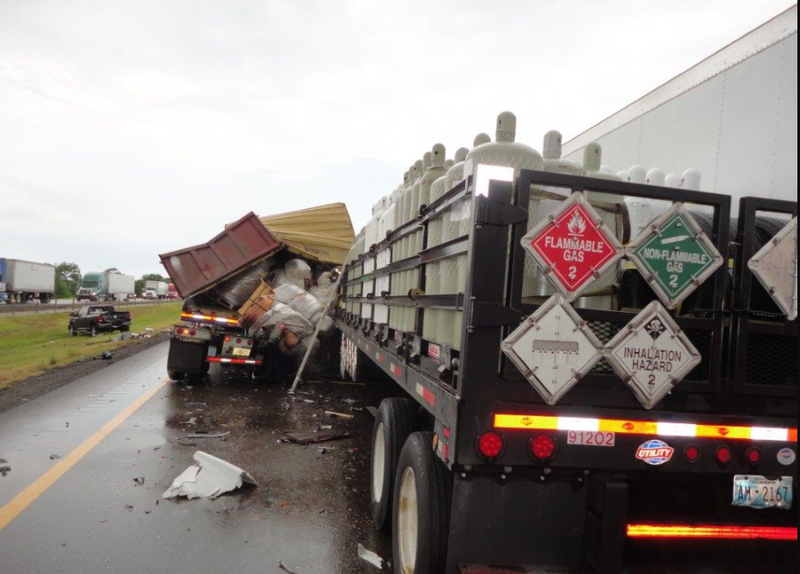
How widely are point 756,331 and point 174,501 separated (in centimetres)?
467

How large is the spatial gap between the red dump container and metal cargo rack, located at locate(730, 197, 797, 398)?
969cm

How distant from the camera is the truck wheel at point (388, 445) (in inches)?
164

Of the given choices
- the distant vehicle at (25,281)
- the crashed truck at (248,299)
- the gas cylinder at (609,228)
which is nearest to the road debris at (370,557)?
the gas cylinder at (609,228)

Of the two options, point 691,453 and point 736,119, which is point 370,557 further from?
point 736,119

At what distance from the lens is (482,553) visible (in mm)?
2709

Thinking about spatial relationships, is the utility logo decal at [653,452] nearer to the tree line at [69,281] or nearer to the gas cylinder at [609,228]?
the gas cylinder at [609,228]

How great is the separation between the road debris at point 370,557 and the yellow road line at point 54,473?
2.70 m

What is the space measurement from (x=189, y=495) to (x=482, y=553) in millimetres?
3448

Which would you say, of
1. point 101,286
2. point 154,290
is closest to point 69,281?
point 154,290

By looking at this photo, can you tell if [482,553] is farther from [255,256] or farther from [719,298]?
[255,256]

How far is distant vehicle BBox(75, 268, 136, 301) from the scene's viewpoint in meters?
68.9

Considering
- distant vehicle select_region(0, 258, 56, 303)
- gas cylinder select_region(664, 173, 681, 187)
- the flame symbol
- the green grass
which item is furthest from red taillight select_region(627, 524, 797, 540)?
distant vehicle select_region(0, 258, 56, 303)

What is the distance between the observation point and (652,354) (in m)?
2.69

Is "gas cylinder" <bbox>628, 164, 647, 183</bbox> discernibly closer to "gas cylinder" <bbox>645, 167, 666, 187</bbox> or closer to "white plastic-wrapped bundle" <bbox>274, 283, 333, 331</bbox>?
"gas cylinder" <bbox>645, 167, 666, 187</bbox>
